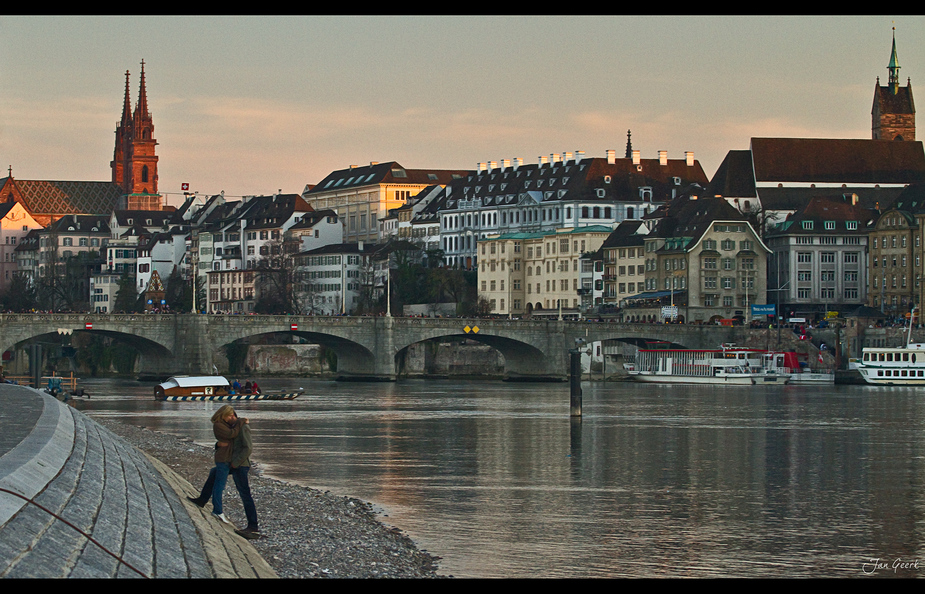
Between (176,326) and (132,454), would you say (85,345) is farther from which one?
(132,454)

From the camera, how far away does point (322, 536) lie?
79.6ft

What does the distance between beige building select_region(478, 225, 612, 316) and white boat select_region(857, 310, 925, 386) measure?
1863 inches

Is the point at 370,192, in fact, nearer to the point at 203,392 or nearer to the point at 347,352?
the point at 347,352

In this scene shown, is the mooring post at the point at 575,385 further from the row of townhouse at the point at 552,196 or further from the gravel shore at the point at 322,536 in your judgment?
the row of townhouse at the point at 552,196

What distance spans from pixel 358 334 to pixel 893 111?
330ft

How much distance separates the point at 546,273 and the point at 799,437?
98328 mm

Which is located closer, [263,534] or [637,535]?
[263,534]

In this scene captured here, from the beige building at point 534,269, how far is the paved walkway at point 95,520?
12301 cm

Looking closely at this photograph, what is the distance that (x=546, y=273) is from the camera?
150m

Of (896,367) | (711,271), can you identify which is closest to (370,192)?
(711,271)

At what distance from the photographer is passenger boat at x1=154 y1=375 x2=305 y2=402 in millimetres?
80500
